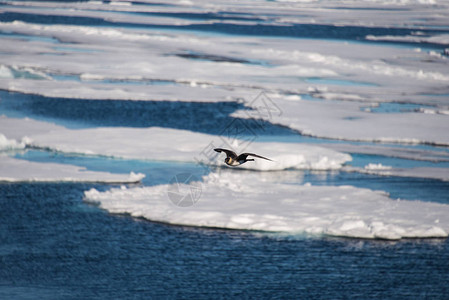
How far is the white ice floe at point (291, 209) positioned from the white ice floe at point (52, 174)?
0.85 metres

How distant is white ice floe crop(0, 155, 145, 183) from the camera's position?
1387 centimetres

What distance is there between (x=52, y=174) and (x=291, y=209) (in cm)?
472

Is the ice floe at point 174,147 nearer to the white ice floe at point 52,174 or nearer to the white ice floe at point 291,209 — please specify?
the white ice floe at point 52,174

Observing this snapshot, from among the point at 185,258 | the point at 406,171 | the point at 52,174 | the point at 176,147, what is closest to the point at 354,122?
the point at 406,171

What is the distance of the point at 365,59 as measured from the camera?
1292 inches

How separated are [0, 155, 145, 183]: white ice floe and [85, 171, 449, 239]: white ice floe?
0.85 m

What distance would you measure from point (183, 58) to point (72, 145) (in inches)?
667

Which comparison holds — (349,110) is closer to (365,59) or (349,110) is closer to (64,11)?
(365,59)

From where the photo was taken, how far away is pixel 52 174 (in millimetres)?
14078

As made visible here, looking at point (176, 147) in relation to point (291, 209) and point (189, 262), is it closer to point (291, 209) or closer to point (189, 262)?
point (291, 209)

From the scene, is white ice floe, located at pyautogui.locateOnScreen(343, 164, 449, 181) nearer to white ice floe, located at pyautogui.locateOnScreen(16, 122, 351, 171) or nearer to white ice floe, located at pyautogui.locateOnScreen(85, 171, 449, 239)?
Result: white ice floe, located at pyautogui.locateOnScreen(16, 122, 351, 171)

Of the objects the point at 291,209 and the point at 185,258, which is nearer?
the point at 185,258

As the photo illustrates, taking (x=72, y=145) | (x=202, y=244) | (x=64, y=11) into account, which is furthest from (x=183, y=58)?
(x=64, y=11)

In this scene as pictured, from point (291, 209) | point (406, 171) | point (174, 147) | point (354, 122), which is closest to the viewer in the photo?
point (291, 209)
